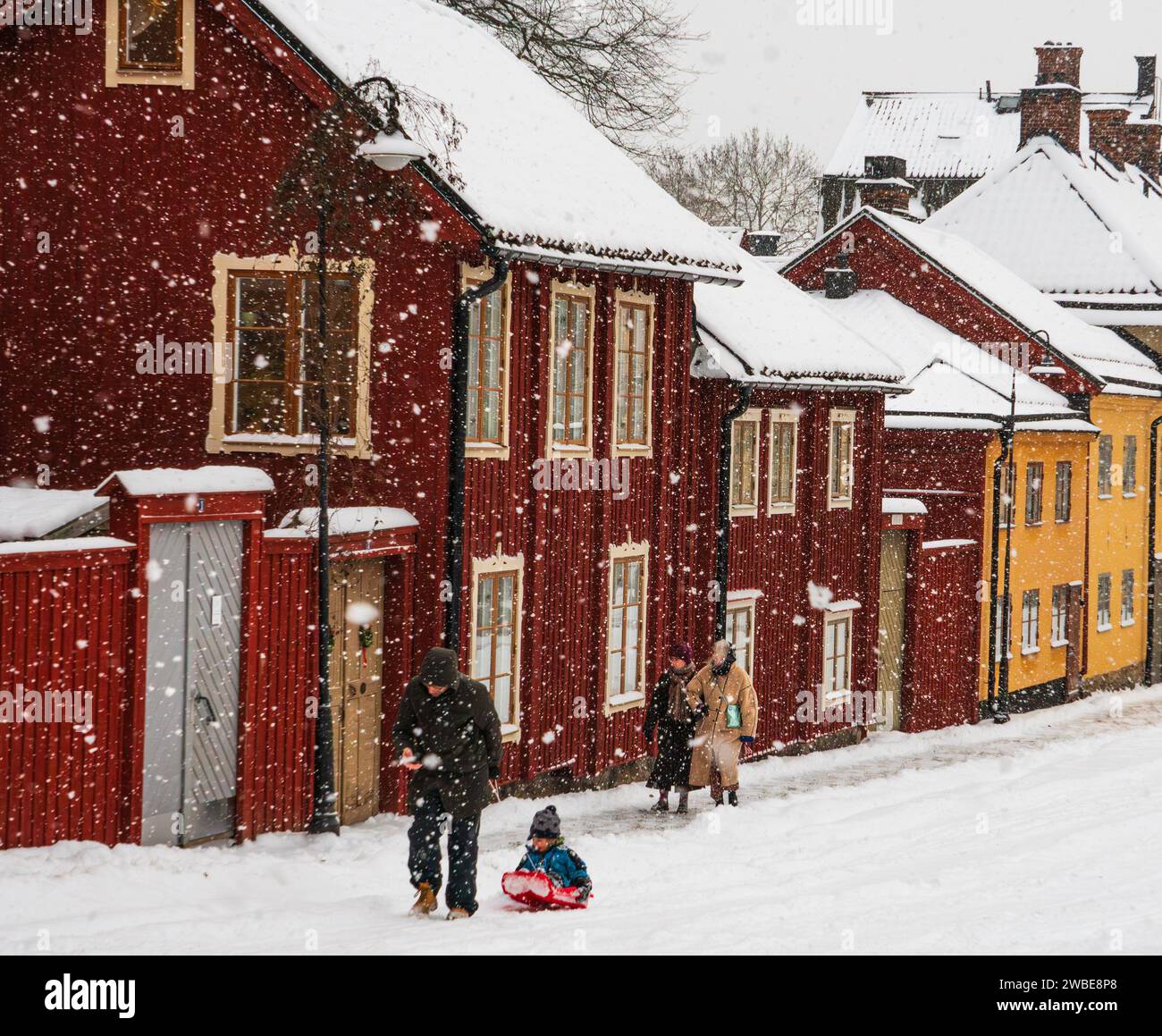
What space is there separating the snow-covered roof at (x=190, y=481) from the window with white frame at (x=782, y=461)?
33.3 ft

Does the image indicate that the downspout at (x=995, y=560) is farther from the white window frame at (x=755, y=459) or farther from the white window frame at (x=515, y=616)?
the white window frame at (x=515, y=616)

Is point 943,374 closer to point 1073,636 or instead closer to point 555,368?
point 1073,636

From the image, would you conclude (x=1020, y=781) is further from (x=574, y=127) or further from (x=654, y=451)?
(x=574, y=127)

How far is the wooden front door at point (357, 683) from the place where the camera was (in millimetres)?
13656

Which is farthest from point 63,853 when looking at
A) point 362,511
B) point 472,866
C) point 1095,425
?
point 1095,425

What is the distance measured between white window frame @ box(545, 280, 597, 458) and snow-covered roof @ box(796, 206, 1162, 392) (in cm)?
1529

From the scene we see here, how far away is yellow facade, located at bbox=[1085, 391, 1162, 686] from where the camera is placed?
34.2 m

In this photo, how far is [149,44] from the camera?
45.4 ft

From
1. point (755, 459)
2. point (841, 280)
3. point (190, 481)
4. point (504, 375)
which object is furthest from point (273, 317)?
point (841, 280)

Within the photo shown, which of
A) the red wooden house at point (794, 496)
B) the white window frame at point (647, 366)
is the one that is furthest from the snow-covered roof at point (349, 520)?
the red wooden house at point (794, 496)

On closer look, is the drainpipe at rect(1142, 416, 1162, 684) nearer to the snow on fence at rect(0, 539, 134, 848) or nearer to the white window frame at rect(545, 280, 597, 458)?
the white window frame at rect(545, 280, 597, 458)

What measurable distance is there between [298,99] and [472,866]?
21.9 ft

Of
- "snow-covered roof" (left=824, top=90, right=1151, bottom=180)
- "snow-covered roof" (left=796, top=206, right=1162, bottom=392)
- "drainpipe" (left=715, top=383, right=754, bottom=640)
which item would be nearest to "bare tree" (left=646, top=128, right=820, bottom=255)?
"snow-covered roof" (left=824, top=90, right=1151, bottom=180)

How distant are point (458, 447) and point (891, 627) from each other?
Result: 13345mm
